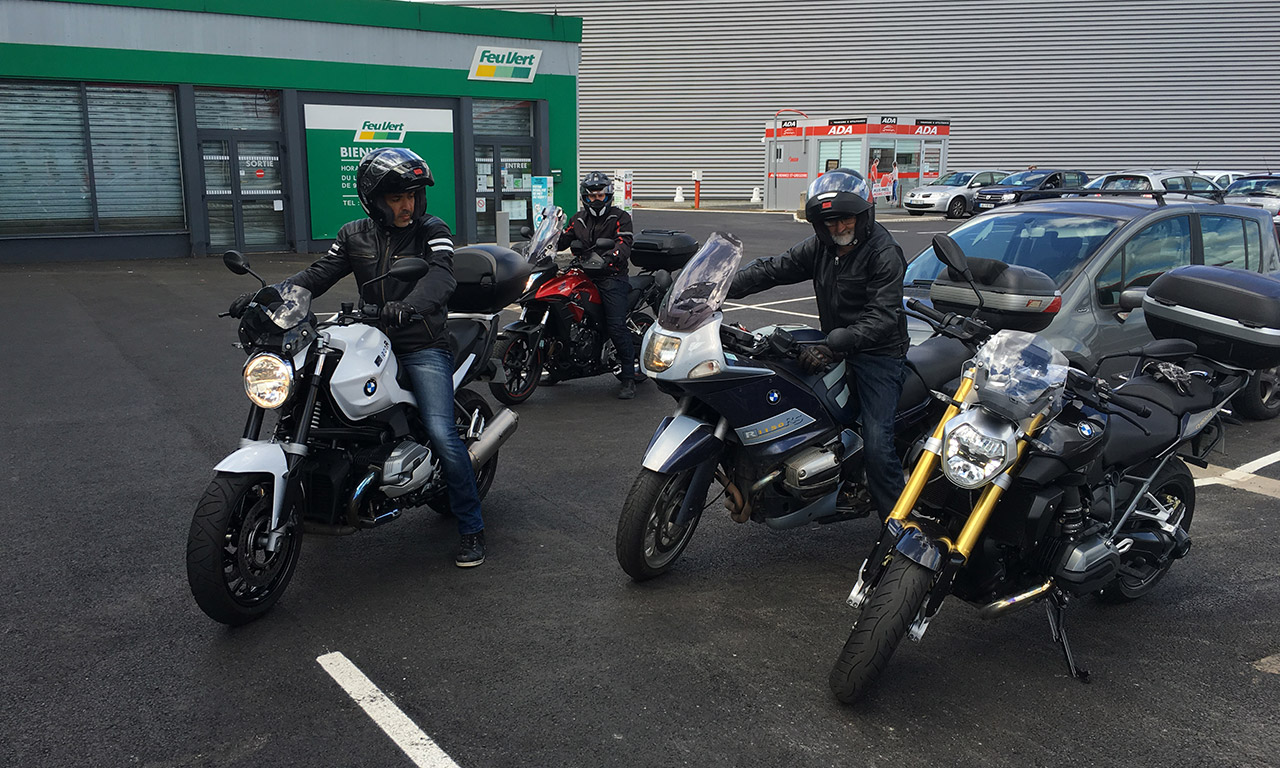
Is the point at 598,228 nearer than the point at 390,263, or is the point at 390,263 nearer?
the point at 390,263

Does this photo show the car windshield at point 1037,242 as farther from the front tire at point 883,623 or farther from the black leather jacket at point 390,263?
the front tire at point 883,623

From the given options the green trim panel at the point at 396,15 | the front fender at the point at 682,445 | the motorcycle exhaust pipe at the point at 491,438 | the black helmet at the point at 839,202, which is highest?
the green trim panel at the point at 396,15

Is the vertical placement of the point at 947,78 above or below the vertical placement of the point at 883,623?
above

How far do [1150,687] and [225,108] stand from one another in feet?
61.0

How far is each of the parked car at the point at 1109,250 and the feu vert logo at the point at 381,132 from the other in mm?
14392

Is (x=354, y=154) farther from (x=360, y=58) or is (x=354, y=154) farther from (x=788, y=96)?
(x=788, y=96)

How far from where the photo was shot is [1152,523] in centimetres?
438

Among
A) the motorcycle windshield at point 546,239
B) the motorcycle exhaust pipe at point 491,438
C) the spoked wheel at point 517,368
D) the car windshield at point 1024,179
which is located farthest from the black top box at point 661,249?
the car windshield at point 1024,179

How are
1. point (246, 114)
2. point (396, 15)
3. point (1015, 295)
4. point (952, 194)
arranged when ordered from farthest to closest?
point (952, 194), point (396, 15), point (246, 114), point (1015, 295)

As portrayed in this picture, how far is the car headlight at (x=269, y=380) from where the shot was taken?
159 inches

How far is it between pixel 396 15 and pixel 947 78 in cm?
2980

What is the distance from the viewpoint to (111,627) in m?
4.14

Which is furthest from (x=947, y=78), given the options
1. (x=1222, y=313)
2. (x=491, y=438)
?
(x=491, y=438)

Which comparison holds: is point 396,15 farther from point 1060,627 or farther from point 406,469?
point 1060,627
